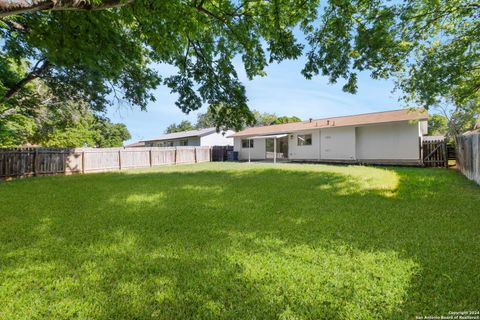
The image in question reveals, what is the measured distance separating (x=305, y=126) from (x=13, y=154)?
19.2 m

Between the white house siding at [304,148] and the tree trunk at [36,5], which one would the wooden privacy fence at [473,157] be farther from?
the tree trunk at [36,5]

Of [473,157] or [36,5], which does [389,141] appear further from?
[36,5]

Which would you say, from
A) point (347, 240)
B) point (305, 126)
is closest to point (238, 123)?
point (347, 240)

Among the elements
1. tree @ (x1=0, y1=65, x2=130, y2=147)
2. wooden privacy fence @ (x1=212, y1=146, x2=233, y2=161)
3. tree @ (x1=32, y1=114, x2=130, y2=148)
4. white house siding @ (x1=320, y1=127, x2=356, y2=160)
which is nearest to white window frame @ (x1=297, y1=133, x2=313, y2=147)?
white house siding @ (x1=320, y1=127, x2=356, y2=160)

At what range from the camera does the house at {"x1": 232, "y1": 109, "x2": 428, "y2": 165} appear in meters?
15.8

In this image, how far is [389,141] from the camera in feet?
54.8

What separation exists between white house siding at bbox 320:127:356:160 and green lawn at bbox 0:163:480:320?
1242cm

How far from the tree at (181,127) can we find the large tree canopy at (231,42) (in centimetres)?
5271

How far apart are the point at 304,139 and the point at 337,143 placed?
3182 millimetres

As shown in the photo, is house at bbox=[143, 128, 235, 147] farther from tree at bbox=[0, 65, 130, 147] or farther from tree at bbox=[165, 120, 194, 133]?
tree at bbox=[165, 120, 194, 133]

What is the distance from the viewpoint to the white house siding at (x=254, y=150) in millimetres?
25078

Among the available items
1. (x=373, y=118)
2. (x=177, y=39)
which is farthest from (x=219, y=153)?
(x=177, y=39)

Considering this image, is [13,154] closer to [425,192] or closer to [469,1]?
[425,192]

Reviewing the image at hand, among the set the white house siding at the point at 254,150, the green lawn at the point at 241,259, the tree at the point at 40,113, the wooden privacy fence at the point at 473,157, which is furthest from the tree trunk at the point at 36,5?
the white house siding at the point at 254,150
